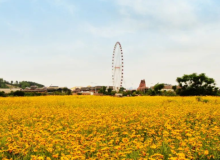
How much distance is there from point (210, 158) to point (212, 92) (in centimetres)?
3741

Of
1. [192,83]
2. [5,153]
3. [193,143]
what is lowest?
[5,153]

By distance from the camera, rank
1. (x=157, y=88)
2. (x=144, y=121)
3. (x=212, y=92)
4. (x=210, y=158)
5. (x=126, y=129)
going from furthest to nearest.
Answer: (x=157, y=88)
(x=212, y=92)
(x=144, y=121)
(x=126, y=129)
(x=210, y=158)

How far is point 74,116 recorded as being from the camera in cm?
852

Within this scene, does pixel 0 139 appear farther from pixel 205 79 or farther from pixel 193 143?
pixel 205 79

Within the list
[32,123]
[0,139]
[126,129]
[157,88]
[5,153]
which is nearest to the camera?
[5,153]

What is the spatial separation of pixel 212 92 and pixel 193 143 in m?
37.4

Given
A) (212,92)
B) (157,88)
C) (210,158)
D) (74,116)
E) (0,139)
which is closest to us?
(210,158)

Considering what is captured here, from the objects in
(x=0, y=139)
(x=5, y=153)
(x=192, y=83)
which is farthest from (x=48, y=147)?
(x=192, y=83)

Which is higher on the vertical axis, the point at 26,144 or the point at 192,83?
the point at 192,83

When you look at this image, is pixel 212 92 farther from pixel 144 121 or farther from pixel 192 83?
pixel 144 121

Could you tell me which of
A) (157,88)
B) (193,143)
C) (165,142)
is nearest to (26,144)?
(165,142)

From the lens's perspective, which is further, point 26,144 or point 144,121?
point 144,121

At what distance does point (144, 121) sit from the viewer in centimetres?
708

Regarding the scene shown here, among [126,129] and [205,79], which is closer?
[126,129]
